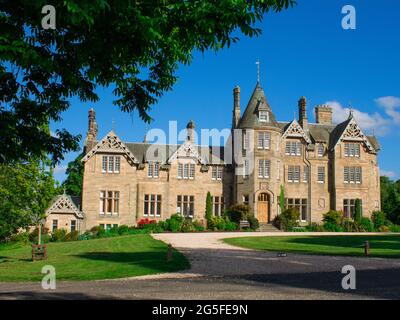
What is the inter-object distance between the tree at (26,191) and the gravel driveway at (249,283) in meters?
18.9

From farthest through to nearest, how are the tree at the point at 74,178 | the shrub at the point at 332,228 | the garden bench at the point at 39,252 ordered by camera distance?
1. the tree at the point at 74,178
2. the shrub at the point at 332,228
3. the garden bench at the point at 39,252

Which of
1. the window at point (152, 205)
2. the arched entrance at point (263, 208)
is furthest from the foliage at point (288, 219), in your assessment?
the window at point (152, 205)

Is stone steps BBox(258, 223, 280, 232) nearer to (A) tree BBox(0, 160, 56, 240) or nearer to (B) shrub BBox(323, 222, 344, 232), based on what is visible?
(B) shrub BBox(323, 222, 344, 232)

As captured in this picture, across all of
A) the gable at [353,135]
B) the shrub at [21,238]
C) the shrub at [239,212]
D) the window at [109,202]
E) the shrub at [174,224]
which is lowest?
the shrub at [21,238]

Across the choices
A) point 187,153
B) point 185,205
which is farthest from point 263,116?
point 185,205

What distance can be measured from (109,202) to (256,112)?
60.4 ft

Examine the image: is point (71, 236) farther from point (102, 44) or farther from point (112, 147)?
point (102, 44)

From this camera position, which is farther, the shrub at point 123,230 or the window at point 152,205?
the window at point 152,205

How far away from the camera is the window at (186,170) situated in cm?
5016

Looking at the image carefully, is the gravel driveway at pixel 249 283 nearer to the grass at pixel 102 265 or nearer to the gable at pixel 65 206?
the grass at pixel 102 265

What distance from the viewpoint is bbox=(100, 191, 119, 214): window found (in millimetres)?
47781

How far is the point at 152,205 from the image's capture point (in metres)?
49.7

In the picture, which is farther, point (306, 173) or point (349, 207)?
point (306, 173)
